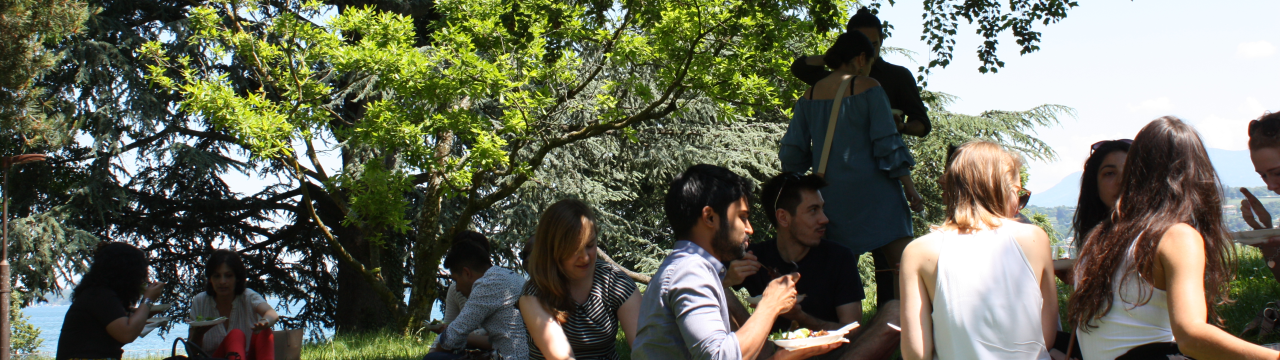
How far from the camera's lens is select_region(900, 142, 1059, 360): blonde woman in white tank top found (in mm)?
2340

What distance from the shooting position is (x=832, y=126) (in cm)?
380

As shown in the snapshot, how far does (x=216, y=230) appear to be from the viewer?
14.2m

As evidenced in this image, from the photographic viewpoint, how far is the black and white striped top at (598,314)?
3.02 m

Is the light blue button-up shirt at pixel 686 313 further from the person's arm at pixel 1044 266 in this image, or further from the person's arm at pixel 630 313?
the person's arm at pixel 1044 266

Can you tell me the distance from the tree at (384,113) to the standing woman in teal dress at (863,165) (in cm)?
329

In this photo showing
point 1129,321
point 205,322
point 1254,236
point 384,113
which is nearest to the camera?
point 1129,321

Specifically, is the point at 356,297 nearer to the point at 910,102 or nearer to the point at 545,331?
the point at 910,102

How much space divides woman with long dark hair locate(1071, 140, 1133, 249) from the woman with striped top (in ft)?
5.27

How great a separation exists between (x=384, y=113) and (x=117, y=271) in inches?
152

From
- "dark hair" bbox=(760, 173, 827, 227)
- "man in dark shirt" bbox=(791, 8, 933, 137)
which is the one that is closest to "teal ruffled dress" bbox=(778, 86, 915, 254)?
"dark hair" bbox=(760, 173, 827, 227)

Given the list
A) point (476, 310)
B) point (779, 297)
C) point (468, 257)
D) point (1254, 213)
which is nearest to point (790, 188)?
point (779, 297)

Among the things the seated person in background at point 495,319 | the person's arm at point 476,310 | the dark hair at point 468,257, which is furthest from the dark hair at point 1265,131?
the dark hair at point 468,257

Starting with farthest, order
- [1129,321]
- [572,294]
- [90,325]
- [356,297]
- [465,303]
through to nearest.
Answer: [356,297]
[90,325]
[465,303]
[572,294]
[1129,321]

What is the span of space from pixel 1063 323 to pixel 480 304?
3.93 m
